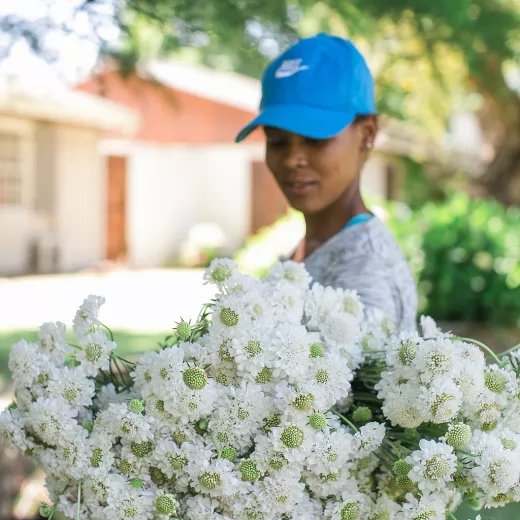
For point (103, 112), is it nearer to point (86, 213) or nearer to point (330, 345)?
point (86, 213)

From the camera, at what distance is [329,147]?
77.9 inches

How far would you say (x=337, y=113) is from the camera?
6.41 ft

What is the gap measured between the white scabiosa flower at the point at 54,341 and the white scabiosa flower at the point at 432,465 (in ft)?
2.02

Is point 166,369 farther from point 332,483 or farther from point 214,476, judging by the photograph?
point 332,483

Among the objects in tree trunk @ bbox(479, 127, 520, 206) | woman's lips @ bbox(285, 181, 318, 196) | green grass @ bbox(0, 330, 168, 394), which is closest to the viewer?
woman's lips @ bbox(285, 181, 318, 196)

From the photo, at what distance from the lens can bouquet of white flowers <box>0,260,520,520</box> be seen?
1303 mm

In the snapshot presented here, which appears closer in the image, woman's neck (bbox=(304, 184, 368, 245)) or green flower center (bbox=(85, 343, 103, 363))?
green flower center (bbox=(85, 343, 103, 363))

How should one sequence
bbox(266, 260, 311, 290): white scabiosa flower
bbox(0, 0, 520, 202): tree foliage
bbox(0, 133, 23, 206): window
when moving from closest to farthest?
1. bbox(266, 260, 311, 290): white scabiosa flower
2. bbox(0, 0, 520, 202): tree foliage
3. bbox(0, 133, 23, 206): window

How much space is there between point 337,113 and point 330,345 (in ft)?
2.27

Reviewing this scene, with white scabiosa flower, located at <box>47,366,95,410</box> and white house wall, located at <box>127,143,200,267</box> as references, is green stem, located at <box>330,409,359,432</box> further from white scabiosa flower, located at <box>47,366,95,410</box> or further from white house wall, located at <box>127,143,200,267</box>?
white house wall, located at <box>127,143,200,267</box>

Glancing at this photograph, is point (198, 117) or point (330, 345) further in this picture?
point (198, 117)

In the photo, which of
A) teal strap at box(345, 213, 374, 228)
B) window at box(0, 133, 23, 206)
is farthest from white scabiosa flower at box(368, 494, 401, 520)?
window at box(0, 133, 23, 206)

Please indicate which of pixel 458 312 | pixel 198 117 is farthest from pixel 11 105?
pixel 458 312

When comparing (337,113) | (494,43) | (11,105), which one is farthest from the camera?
(11,105)
